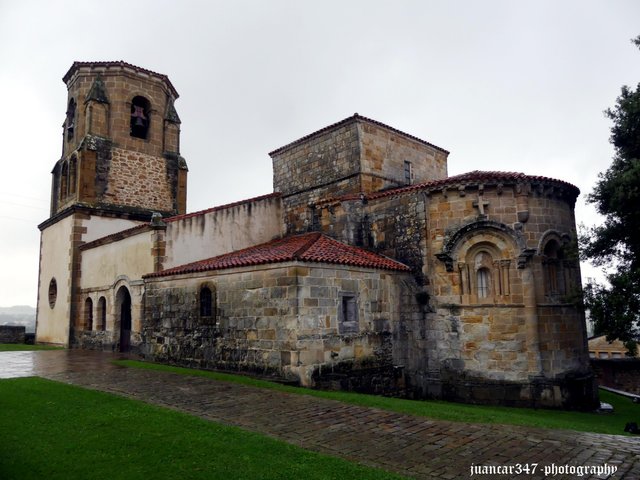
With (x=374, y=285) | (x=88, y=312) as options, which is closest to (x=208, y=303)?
(x=374, y=285)

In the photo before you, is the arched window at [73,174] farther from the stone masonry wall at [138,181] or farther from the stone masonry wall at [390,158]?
the stone masonry wall at [390,158]

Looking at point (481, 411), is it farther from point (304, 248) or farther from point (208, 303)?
point (208, 303)

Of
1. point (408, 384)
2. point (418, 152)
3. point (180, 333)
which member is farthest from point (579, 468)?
point (418, 152)

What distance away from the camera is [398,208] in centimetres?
1509

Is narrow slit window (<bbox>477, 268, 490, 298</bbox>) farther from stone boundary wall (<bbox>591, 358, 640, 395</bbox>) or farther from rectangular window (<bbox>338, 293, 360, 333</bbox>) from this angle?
stone boundary wall (<bbox>591, 358, 640, 395</bbox>)

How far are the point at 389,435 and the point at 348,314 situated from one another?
19.4ft

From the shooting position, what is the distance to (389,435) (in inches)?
272

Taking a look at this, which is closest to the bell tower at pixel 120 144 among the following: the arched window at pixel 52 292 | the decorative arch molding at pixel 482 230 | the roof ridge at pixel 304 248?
the arched window at pixel 52 292

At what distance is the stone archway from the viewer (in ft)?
62.3

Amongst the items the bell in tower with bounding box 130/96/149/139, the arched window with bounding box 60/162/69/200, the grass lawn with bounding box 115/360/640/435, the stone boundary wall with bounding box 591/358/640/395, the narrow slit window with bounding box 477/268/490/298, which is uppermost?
the bell in tower with bounding box 130/96/149/139

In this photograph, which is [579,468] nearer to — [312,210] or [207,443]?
[207,443]

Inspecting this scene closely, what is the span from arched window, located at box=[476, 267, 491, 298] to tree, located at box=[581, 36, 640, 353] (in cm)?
254

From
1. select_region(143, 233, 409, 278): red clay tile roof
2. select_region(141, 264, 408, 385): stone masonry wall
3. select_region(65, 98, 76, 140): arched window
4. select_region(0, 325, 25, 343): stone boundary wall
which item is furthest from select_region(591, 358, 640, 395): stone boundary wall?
select_region(0, 325, 25, 343): stone boundary wall

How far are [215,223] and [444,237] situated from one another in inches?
336
